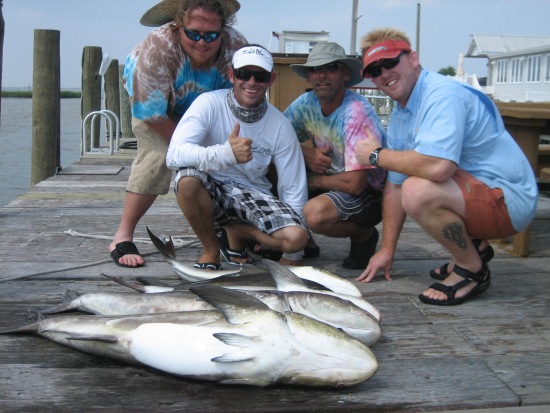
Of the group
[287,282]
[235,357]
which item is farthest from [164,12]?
[235,357]

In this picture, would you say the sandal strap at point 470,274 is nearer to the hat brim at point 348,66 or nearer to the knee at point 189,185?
the hat brim at point 348,66

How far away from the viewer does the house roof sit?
1854 inches

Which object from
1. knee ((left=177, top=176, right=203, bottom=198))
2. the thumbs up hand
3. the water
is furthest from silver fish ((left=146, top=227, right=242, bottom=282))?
the water

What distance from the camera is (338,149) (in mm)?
4039

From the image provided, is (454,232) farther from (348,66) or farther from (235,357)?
(235,357)

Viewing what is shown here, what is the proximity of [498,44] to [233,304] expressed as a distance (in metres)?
49.9

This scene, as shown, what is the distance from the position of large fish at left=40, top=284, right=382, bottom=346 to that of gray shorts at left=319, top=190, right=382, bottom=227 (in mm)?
1241

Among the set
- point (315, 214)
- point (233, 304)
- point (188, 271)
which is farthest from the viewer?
point (315, 214)

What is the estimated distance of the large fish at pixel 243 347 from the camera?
2.34 meters

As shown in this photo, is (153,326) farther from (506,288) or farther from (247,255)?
(506,288)

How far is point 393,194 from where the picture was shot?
384 cm

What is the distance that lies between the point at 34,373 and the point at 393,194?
2.13 metres

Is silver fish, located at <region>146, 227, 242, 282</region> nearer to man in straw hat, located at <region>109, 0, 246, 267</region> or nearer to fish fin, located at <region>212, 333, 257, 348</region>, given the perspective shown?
man in straw hat, located at <region>109, 0, 246, 267</region>

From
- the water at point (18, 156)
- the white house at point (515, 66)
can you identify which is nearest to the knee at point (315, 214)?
the water at point (18, 156)
